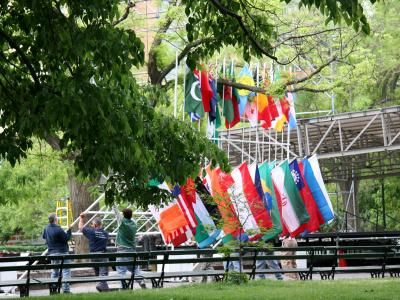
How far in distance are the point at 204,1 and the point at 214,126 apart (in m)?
13.6

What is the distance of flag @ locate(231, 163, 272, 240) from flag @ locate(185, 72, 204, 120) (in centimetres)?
196

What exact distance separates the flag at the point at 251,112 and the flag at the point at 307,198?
6.78ft

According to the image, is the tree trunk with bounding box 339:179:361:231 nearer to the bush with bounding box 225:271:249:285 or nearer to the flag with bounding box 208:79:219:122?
the flag with bounding box 208:79:219:122

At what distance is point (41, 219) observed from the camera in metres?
53.5

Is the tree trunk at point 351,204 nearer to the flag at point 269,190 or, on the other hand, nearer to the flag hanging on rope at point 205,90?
the flag at point 269,190

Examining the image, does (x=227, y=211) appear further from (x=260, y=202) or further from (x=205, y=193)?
(x=260, y=202)

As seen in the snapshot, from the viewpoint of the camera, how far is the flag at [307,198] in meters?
24.6

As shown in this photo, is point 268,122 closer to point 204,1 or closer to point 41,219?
point 204,1

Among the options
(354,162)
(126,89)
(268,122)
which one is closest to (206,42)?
(126,89)

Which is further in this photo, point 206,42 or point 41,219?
point 41,219

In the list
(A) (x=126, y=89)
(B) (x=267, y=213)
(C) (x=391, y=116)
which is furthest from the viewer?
(C) (x=391, y=116)

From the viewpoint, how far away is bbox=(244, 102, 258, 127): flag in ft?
84.9

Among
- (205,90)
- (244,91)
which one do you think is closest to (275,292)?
(205,90)

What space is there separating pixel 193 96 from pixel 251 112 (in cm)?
385
